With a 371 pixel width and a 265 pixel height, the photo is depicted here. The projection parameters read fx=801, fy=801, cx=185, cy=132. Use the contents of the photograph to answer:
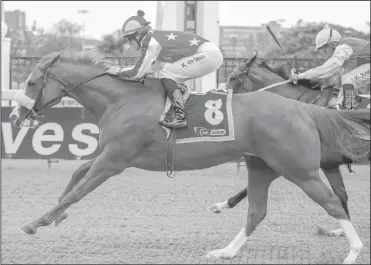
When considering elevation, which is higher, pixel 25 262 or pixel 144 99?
pixel 144 99

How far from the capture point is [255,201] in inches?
294

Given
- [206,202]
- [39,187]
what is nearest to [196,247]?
[206,202]

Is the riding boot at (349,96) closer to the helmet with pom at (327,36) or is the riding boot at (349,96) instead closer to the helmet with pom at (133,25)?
the helmet with pom at (327,36)

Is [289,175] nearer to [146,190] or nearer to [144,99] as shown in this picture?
[144,99]

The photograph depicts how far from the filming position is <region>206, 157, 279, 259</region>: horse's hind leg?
7.29 m

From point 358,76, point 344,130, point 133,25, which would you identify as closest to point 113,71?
point 133,25

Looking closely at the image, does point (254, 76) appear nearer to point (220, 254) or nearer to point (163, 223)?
point (163, 223)

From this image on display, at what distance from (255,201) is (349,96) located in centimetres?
229

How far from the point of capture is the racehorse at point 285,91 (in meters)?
8.46

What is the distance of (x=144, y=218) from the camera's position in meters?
9.88

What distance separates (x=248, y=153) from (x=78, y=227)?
103 inches

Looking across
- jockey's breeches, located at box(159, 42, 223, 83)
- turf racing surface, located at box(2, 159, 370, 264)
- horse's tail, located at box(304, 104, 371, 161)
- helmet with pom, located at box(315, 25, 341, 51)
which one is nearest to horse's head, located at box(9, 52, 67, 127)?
jockey's breeches, located at box(159, 42, 223, 83)

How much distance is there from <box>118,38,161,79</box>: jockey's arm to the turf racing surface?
5.49 ft

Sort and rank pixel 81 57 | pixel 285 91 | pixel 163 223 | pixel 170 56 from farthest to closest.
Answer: pixel 285 91, pixel 163 223, pixel 81 57, pixel 170 56
